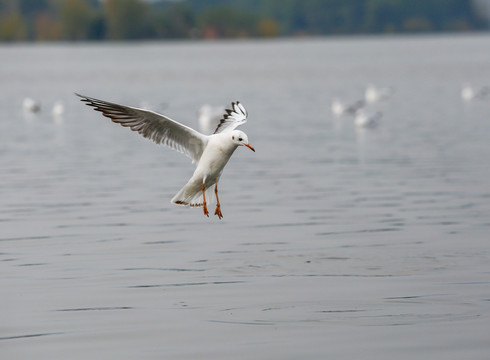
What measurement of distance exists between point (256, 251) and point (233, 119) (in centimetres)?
149

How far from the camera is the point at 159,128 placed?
12367 mm

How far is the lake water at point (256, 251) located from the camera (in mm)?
8875

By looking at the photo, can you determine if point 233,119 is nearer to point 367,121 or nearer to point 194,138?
point 194,138

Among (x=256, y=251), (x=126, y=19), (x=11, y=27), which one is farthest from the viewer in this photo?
(x=11, y=27)

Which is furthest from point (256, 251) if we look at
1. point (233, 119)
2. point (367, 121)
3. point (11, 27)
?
point (11, 27)

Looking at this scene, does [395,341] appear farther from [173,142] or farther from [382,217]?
[382,217]

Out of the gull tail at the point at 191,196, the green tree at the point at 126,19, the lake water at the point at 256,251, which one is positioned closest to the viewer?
the lake water at the point at 256,251

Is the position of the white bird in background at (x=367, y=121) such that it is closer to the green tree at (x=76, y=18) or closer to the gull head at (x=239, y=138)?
the gull head at (x=239, y=138)

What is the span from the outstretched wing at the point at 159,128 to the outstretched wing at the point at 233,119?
0.29 meters

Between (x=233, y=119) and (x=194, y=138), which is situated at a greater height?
(x=233, y=119)

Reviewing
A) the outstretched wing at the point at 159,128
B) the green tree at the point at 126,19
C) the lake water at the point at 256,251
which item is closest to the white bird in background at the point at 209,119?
the lake water at the point at 256,251

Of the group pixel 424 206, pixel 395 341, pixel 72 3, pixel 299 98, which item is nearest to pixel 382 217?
pixel 424 206

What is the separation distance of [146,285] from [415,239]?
351 centimetres

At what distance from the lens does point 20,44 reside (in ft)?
603
